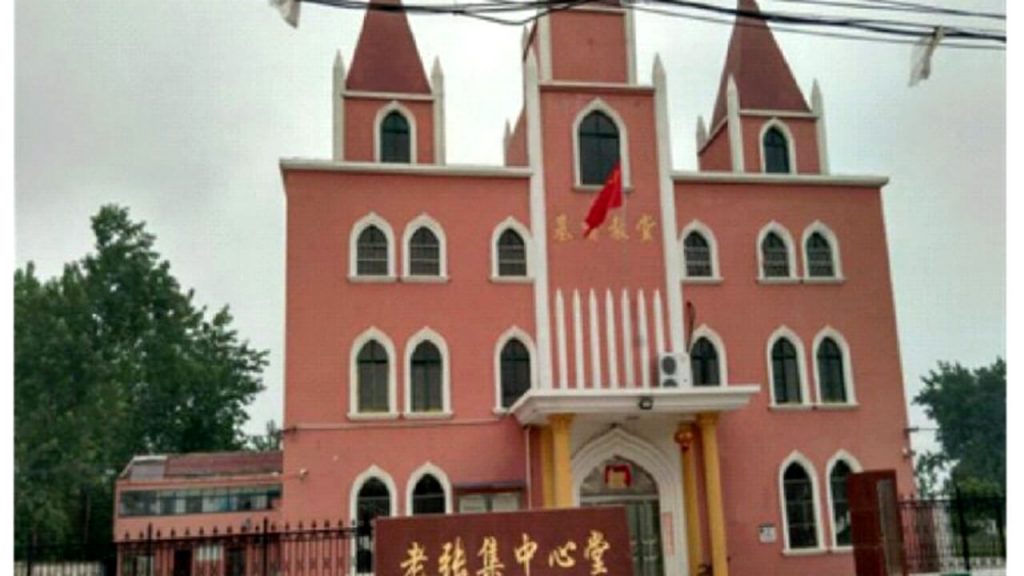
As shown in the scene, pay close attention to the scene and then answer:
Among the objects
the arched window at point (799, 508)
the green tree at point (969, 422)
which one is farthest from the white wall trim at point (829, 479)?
the green tree at point (969, 422)

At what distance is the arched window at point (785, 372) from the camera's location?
31.8ft

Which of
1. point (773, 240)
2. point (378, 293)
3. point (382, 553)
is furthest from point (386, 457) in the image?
point (773, 240)

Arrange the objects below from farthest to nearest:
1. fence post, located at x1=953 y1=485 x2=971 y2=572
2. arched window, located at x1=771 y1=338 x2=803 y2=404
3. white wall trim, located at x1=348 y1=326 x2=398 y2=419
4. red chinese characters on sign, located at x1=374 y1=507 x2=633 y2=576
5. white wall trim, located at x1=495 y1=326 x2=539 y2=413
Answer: arched window, located at x1=771 y1=338 x2=803 y2=404
white wall trim, located at x1=495 y1=326 x2=539 y2=413
white wall trim, located at x1=348 y1=326 x2=398 y2=419
fence post, located at x1=953 y1=485 x2=971 y2=572
red chinese characters on sign, located at x1=374 y1=507 x2=633 y2=576

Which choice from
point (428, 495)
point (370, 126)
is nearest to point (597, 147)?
point (370, 126)

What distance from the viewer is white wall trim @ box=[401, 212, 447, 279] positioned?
9.30m

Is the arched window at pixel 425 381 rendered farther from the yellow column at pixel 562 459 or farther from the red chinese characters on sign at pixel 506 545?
the red chinese characters on sign at pixel 506 545

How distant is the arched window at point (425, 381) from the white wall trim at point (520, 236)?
975 mm

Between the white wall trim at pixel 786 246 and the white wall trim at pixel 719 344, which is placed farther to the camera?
the white wall trim at pixel 786 246

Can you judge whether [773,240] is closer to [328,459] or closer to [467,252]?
[467,252]

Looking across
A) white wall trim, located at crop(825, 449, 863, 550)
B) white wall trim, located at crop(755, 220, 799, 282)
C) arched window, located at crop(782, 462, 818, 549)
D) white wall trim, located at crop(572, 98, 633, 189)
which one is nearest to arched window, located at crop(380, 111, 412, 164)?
white wall trim, located at crop(572, 98, 633, 189)

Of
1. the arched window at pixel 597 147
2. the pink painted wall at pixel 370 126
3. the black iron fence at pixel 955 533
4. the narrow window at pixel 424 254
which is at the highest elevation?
the pink painted wall at pixel 370 126

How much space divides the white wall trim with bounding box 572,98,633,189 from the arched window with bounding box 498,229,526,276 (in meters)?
0.84

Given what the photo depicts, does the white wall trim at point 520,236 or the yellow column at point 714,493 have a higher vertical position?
the white wall trim at point 520,236

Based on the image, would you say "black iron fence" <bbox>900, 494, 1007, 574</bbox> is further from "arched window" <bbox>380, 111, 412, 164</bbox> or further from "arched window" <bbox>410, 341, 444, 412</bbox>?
"arched window" <bbox>380, 111, 412, 164</bbox>
